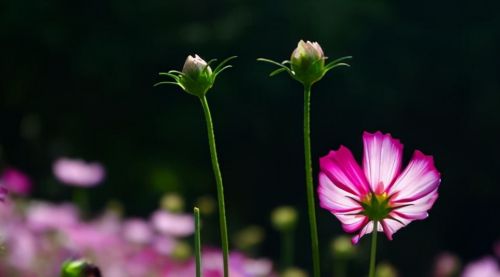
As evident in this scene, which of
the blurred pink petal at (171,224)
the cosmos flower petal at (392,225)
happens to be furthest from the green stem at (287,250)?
the cosmos flower petal at (392,225)

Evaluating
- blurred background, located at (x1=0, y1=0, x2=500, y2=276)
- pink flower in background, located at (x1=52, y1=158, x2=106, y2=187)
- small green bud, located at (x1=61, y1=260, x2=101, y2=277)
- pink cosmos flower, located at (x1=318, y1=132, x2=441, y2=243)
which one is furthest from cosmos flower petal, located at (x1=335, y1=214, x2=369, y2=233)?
blurred background, located at (x1=0, y1=0, x2=500, y2=276)

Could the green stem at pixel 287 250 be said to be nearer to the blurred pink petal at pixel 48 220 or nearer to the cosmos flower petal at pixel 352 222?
the blurred pink petal at pixel 48 220

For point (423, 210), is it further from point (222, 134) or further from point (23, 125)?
point (23, 125)

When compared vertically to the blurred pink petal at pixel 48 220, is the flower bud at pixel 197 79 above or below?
below

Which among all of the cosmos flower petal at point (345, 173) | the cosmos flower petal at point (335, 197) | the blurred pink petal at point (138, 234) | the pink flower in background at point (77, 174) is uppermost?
the pink flower in background at point (77, 174)

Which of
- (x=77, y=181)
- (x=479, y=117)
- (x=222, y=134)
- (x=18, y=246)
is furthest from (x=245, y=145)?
(x=18, y=246)

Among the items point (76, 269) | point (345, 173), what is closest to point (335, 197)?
point (345, 173)

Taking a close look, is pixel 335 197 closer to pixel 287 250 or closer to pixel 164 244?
pixel 287 250
